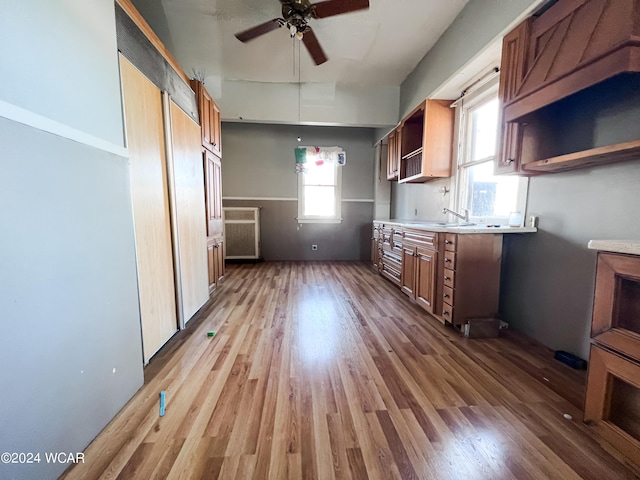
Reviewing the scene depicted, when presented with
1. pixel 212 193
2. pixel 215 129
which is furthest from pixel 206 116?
pixel 212 193

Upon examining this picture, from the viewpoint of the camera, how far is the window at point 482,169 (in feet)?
8.25

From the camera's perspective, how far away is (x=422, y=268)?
108 inches

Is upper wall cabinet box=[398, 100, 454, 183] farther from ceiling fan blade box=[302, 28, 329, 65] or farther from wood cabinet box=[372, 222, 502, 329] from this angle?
ceiling fan blade box=[302, 28, 329, 65]

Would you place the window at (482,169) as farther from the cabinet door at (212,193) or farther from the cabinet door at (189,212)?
the cabinet door at (212,193)

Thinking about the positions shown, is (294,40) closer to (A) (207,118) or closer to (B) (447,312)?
(A) (207,118)

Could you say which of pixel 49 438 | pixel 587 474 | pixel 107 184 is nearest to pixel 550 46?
pixel 587 474

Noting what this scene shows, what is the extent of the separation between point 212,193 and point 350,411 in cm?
287

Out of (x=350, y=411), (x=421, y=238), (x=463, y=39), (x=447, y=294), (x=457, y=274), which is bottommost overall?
(x=350, y=411)

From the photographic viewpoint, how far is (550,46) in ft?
5.19

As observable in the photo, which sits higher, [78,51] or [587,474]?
[78,51]

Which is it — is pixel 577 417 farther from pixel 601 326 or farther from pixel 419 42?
pixel 419 42

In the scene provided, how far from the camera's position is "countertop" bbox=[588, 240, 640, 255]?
1022 millimetres

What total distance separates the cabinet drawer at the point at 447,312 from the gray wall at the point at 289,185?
11.2 feet

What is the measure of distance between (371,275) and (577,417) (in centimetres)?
314
